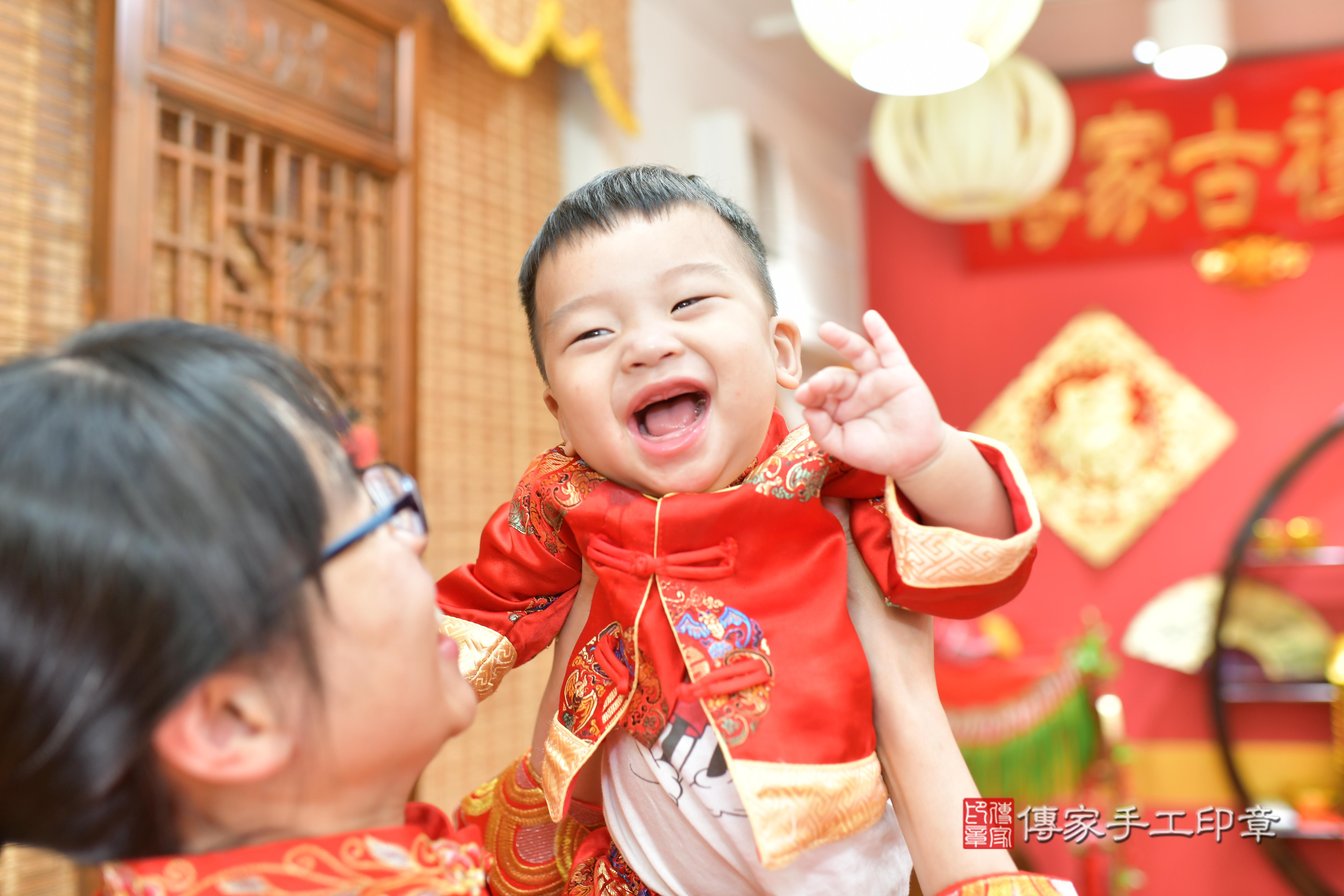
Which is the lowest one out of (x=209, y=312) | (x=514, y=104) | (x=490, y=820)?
(x=490, y=820)

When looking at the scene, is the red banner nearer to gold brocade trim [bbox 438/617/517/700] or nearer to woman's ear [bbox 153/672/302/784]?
gold brocade trim [bbox 438/617/517/700]

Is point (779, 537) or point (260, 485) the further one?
point (779, 537)

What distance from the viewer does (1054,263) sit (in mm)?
3826

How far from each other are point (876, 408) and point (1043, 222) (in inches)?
133

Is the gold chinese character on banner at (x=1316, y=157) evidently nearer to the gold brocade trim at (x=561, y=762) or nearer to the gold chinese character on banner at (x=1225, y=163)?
the gold chinese character on banner at (x=1225, y=163)

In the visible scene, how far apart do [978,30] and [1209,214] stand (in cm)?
223

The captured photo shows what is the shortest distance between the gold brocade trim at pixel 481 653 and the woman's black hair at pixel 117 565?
0.30 m

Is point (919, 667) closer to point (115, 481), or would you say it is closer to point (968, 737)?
point (115, 481)

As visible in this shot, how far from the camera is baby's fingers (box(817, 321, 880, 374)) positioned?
68cm

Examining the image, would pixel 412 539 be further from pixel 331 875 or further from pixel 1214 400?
pixel 1214 400

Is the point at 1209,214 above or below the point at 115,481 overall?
above

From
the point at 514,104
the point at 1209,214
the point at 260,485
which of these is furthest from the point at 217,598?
the point at 1209,214

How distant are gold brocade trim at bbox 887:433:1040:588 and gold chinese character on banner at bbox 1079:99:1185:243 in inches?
130

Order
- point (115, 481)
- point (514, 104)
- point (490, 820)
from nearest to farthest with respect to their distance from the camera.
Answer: point (115, 481) → point (490, 820) → point (514, 104)
